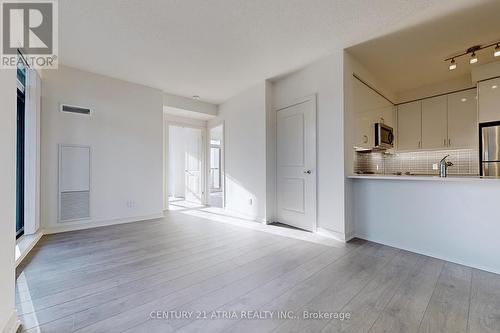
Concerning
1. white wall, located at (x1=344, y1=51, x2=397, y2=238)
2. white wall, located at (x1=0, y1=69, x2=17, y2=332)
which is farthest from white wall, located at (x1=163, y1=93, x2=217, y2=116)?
white wall, located at (x1=0, y1=69, x2=17, y2=332)

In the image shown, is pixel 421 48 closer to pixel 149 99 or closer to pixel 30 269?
pixel 149 99

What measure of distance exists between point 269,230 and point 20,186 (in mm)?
3827

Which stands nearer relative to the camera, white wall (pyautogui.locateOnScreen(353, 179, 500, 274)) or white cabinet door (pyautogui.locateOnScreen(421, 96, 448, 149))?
white wall (pyautogui.locateOnScreen(353, 179, 500, 274))

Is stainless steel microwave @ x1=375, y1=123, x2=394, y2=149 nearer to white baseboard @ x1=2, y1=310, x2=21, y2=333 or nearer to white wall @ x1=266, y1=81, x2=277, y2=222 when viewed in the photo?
white wall @ x1=266, y1=81, x2=277, y2=222

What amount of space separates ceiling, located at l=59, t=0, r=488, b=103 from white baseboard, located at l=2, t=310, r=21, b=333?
108 inches

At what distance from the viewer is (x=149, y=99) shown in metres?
4.50

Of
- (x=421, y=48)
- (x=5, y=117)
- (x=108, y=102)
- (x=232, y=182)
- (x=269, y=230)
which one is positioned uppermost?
(x=421, y=48)

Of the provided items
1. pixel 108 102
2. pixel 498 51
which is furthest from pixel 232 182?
pixel 498 51

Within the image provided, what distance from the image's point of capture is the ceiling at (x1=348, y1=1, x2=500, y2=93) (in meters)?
2.46

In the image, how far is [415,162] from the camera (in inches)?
181

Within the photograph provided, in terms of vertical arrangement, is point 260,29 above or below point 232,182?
above

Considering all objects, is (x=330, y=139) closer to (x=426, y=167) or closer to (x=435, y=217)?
(x=435, y=217)

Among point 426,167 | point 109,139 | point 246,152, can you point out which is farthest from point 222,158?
point 426,167

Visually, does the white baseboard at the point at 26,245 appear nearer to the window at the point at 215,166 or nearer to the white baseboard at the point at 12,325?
the white baseboard at the point at 12,325
